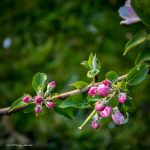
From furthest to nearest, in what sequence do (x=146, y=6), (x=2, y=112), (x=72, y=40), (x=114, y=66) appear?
(x=72, y=40) < (x=114, y=66) < (x=2, y=112) < (x=146, y=6)

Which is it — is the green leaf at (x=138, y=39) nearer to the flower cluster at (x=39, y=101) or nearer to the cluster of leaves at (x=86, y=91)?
the cluster of leaves at (x=86, y=91)

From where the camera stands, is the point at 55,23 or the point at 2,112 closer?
the point at 2,112

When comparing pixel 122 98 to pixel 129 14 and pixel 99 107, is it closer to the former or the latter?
pixel 99 107

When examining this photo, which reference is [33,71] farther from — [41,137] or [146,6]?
[146,6]

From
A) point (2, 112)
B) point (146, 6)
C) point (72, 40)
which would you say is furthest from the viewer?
point (72, 40)

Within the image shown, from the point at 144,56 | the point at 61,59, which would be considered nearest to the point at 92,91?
the point at 144,56

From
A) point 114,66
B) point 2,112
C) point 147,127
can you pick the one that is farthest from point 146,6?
point 147,127

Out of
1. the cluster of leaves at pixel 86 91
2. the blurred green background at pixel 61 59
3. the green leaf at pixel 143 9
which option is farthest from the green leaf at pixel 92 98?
the blurred green background at pixel 61 59
